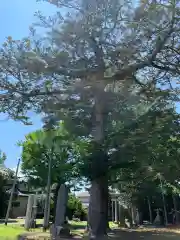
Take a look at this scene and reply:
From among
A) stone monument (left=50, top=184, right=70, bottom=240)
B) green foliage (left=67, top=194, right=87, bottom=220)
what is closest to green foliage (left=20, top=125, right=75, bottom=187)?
stone monument (left=50, top=184, right=70, bottom=240)

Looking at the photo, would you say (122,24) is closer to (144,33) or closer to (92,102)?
(144,33)

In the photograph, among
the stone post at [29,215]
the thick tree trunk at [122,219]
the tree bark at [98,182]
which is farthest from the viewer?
the thick tree trunk at [122,219]

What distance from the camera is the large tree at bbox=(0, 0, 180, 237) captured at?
8133mm

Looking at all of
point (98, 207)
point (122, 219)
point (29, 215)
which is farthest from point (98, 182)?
point (122, 219)

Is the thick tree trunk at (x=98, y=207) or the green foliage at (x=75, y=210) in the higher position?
the green foliage at (x=75, y=210)

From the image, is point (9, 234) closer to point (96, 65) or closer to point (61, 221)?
point (61, 221)

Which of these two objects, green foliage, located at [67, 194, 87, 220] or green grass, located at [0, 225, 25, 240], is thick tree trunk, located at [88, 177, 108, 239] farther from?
green foliage, located at [67, 194, 87, 220]

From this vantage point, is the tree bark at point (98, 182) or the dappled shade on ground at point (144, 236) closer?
the tree bark at point (98, 182)

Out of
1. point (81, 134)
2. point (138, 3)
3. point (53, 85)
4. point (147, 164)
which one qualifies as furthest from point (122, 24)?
point (147, 164)

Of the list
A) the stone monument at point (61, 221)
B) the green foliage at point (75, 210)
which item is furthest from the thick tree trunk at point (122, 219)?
the green foliage at point (75, 210)

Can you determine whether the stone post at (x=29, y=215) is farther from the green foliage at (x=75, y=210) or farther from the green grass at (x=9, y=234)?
the green foliage at (x=75, y=210)

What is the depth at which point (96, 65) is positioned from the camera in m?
9.40

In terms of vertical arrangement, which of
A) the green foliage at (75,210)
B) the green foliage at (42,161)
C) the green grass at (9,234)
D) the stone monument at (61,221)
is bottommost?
the green grass at (9,234)

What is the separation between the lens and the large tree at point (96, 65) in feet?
26.7
